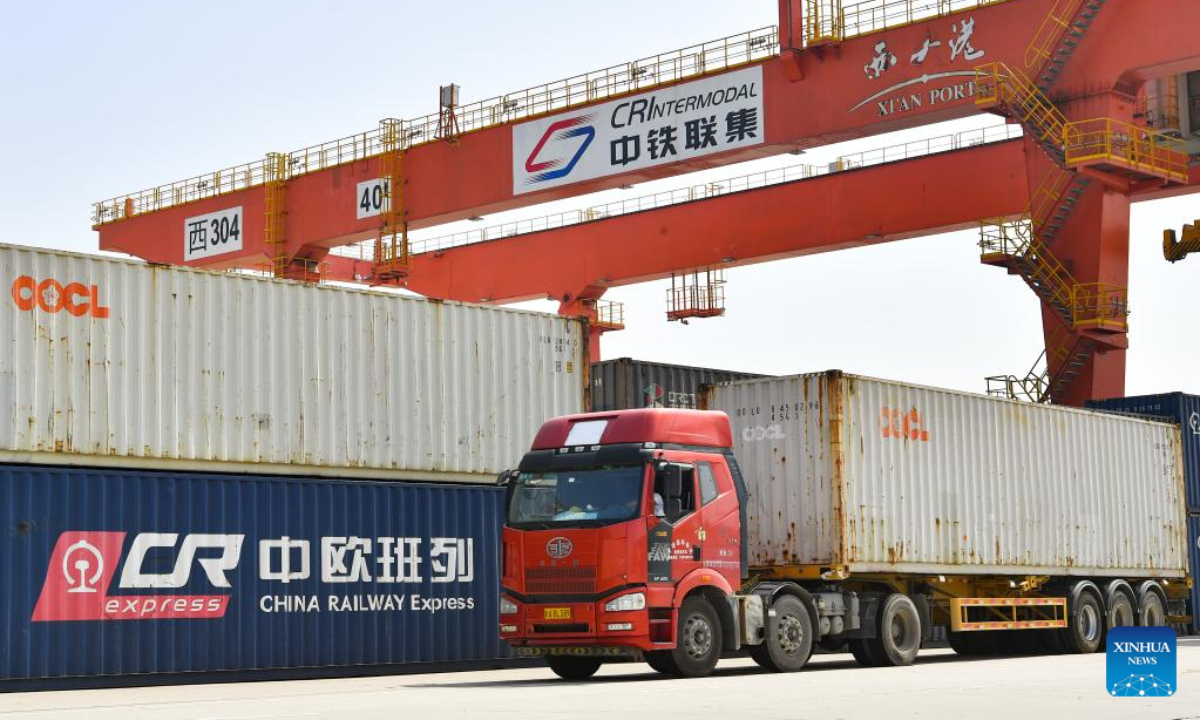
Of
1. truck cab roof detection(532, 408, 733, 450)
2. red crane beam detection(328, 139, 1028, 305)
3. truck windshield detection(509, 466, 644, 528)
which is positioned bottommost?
truck windshield detection(509, 466, 644, 528)

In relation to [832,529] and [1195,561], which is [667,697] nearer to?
[832,529]

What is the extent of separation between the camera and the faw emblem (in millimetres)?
16531

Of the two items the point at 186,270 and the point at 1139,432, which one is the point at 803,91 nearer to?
the point at 1139,432

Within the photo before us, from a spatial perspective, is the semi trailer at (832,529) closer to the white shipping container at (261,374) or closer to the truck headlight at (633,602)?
the truck headlight at (633,602)

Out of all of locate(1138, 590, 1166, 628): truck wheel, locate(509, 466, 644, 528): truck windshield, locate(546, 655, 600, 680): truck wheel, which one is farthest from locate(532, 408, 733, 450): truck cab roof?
locate(1138, 590, 1166, 628): truck wheel

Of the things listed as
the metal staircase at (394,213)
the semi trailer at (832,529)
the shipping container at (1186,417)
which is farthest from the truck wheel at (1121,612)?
the metal staircase at (394,213)

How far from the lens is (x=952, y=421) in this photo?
20.5 m

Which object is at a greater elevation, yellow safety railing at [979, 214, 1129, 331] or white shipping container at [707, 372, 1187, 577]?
yellow safety railing at [979, 214, 1129, 331]

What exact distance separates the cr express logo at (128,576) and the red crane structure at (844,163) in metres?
16.3

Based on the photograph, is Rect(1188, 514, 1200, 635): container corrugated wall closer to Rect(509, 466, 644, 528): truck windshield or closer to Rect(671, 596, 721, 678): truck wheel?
Rect(671, 596, 721, 678): truck wheel

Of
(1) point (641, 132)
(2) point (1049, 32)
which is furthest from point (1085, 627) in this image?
(1) point (641, 132)

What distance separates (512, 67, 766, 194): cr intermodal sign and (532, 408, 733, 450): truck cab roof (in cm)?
1441

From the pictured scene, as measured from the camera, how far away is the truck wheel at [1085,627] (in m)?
21.8

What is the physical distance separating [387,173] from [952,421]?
1989cm
